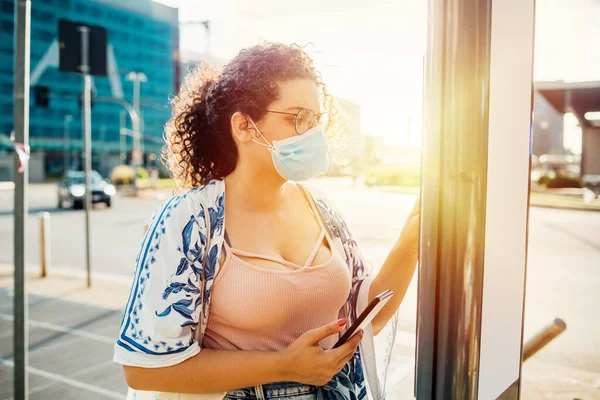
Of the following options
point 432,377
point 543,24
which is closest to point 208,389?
point 432,377

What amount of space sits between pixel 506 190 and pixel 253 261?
0.75 metres

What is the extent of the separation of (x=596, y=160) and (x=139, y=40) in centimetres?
5241

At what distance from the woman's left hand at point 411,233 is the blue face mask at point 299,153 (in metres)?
0.36

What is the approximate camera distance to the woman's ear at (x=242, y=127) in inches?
65.1

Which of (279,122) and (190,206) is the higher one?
(279,122)

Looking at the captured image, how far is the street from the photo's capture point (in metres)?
5.36

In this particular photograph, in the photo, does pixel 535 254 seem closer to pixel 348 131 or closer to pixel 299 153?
pixel 348 131

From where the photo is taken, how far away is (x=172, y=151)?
6.31 feet

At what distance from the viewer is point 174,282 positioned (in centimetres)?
135

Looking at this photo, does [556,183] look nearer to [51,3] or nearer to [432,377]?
[432,377]

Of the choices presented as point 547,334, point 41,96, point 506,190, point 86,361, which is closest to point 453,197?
point 506,190

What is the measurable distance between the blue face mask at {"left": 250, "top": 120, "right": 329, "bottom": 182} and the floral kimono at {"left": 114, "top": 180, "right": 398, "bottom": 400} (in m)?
0.19

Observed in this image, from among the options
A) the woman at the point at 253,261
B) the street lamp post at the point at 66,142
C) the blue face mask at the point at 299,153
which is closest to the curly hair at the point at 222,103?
the woman at the point at 253,261

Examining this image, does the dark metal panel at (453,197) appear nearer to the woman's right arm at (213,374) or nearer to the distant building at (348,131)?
the woman's right arm at (213,374)
